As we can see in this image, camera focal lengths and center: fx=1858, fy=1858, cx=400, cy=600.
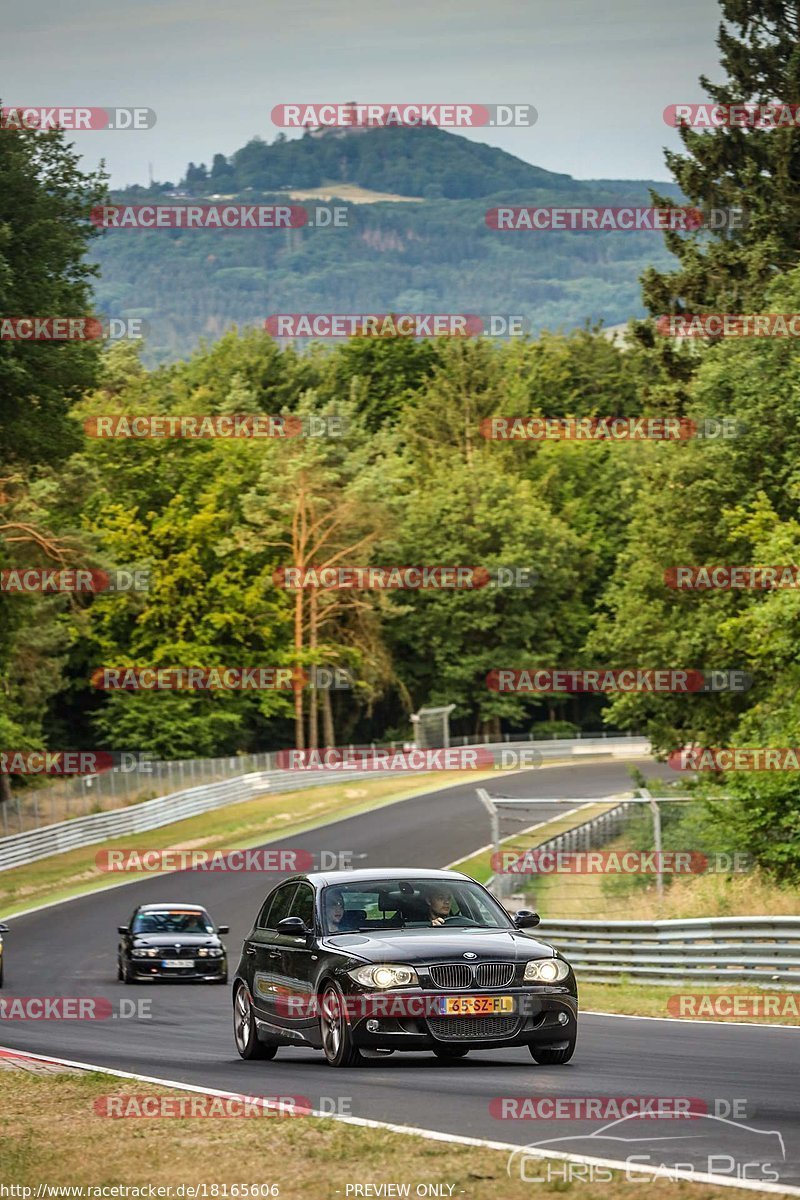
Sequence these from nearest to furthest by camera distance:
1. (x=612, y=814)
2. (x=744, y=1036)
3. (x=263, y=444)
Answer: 1. (x=744, y=1036)
2. (x=612, y=814)
3. (x=263, y=444)

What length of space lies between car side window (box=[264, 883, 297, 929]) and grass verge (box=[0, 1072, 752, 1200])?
160 inches

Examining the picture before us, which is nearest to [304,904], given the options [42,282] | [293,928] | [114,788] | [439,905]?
[293,928]

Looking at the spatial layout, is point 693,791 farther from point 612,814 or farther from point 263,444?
point 263,444

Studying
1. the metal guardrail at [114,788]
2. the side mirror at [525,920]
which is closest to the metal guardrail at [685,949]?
the side mirror at [525,920]

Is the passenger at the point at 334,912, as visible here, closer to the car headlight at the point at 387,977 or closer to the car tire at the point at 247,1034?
the car headlight at the point at 387,977

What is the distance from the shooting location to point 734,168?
165 ft

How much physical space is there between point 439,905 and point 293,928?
113 centimetres

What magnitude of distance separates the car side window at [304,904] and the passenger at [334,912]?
0.14 meters

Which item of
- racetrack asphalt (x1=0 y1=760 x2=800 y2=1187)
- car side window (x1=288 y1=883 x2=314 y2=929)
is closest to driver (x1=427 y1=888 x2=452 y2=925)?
car side window (x1=288 y1=883 x2=314 y2=929)

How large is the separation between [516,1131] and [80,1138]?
239cm

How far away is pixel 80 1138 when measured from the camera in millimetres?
10062

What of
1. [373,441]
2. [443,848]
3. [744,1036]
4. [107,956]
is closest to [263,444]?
[373,441]

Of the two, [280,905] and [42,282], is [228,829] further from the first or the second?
[280,905]

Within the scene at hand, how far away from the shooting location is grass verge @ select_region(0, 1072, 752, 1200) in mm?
8078
